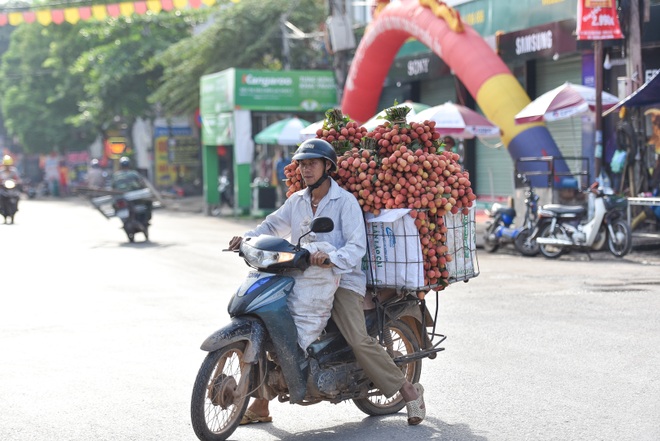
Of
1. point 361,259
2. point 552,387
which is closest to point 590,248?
point 552,387

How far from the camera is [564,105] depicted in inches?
720

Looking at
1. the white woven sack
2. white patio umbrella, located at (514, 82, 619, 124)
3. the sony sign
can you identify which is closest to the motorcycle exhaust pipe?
white patio umbrella, located at (514, 82, 619, 124)

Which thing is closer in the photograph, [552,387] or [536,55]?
[552,387]

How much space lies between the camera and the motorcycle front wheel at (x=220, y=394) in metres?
5.72

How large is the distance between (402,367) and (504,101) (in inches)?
568

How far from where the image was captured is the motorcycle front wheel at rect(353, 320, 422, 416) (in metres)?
6.70

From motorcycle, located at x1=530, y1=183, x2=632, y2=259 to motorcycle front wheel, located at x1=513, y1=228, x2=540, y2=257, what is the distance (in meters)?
0.23

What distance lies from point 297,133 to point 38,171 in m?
68.2

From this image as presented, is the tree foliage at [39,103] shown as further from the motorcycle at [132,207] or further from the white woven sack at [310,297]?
the white woven sack at [310,297]

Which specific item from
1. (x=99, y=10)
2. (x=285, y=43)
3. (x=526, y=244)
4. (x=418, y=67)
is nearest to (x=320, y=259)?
(x=526, y=244)

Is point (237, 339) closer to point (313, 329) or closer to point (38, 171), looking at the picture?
point (313, 329)

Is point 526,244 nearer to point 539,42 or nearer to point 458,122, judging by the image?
point 458,122

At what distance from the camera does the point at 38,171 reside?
3600 inches

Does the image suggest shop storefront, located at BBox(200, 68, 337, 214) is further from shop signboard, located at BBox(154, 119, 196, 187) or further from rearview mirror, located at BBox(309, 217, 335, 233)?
rearview mirror, located at BBox(309, 217, 335, 233)
